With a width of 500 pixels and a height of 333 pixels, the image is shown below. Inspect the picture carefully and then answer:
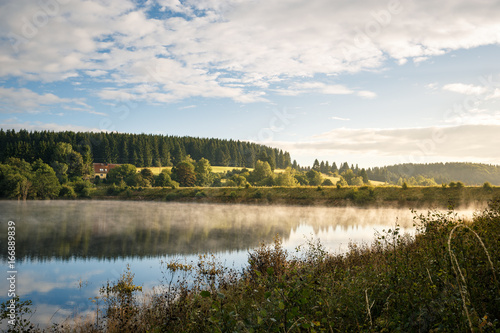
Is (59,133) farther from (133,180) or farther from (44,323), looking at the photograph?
(44,323)

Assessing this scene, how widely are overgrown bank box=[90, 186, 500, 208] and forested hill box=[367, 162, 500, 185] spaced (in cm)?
2865

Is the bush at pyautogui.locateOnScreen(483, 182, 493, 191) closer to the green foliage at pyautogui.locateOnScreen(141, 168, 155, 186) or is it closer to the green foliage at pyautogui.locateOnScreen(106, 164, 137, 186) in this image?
the green foliage at pyautogui.locateOnScreen(141, 168, 155, 186)

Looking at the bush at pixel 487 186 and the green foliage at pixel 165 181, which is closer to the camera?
the bush at pixel 487 186

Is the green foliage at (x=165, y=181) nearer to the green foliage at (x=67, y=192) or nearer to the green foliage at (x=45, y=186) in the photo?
the green foliage at (x=67, y=192)

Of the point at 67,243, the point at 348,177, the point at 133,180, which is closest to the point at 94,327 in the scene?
the point at 67,243

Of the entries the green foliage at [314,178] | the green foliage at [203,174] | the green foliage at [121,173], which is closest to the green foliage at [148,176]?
the green foliage at [121,173]

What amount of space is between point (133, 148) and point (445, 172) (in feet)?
420

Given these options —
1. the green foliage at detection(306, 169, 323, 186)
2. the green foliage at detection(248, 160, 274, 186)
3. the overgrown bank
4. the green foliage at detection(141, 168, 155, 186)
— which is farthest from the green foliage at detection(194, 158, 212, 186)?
the green foliage at detection(306, 169, 323, 186)

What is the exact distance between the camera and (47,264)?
17.0m

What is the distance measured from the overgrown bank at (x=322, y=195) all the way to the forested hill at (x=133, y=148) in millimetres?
33313

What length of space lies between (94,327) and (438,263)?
840 cm

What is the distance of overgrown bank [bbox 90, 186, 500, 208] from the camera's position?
5128cm

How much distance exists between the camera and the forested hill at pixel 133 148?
Result: 103875mm

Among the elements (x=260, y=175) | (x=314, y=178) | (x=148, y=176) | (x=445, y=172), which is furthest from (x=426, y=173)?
(x=148, y=176)
